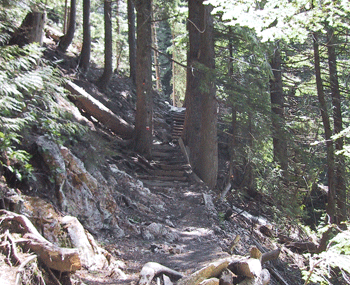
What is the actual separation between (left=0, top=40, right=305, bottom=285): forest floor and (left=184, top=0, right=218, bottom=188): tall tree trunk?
105 centimetres

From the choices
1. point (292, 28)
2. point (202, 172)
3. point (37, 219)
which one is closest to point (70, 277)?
point (37, 219)

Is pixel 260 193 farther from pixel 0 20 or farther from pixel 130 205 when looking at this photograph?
pixel 0 20

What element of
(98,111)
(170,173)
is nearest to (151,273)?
(170,173)

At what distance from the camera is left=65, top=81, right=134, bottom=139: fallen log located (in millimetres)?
13133

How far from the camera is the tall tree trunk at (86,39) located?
1627 cm

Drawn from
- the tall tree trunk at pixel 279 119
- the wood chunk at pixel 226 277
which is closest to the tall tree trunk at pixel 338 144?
the tall tree trunk at pixel 279 119

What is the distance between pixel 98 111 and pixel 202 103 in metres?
4.16

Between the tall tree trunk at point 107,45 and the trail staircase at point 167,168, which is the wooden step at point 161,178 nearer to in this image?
the trail staircase at point 167,168

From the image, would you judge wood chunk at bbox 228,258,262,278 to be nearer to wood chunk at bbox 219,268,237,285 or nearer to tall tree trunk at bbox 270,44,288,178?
wood chunk at bbox 219,268,237,285

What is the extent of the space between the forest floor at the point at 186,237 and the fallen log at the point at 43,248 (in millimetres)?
454

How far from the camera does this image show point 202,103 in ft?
43.9

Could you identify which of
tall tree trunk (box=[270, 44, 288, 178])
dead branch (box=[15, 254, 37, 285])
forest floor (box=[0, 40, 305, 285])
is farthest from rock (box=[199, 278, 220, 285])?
tall tree trunk (box=[270, 44, 288, 178])

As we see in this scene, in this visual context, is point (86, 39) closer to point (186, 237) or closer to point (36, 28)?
point (36, 28)

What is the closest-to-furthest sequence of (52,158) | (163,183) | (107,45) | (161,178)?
(52,158) → (163,183) → (161,178) → (107,45)
